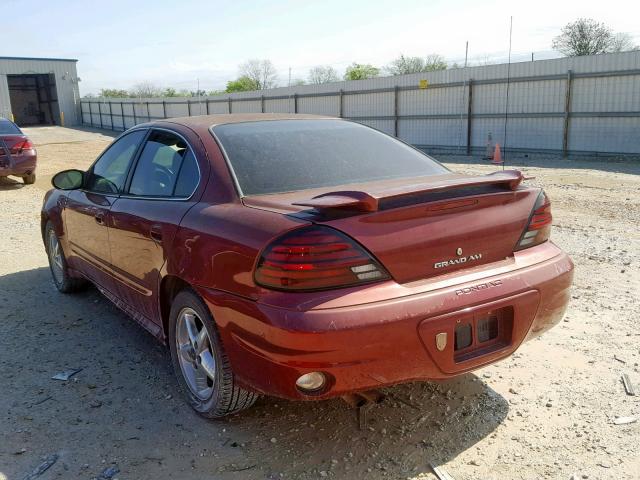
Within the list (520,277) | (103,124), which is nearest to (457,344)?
(520,277)

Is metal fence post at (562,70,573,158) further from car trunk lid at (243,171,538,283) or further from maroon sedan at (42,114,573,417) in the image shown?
car trunk lid at (243,171,538,283)

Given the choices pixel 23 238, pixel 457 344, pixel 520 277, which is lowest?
pixel 23 238

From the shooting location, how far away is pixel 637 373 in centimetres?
346

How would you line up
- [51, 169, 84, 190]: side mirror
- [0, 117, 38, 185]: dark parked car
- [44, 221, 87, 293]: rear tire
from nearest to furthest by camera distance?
[51, 169, 84, 190]: side mirror, [44, 221, 87, 293]: rear tire, [0, 117, 38, 185]: dark parked car

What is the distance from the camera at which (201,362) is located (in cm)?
314

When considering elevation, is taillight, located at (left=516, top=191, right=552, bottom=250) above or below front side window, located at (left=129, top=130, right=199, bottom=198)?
below

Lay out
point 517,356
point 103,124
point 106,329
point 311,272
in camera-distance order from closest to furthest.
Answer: point 311,272, point 517,356, point 106,329, point 103,124

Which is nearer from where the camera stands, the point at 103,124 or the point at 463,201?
the point at 463,201

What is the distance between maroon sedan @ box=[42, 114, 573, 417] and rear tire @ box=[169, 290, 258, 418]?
0.03 feet

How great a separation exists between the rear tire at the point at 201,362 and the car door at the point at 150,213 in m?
0.27

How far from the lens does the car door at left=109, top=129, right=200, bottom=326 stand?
3.24 m

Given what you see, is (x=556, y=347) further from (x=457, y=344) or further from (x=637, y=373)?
(x=457, y=344)

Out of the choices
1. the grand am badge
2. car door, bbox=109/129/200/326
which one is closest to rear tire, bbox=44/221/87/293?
car door, bbox=109/129/200/326

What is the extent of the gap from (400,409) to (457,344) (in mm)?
705
